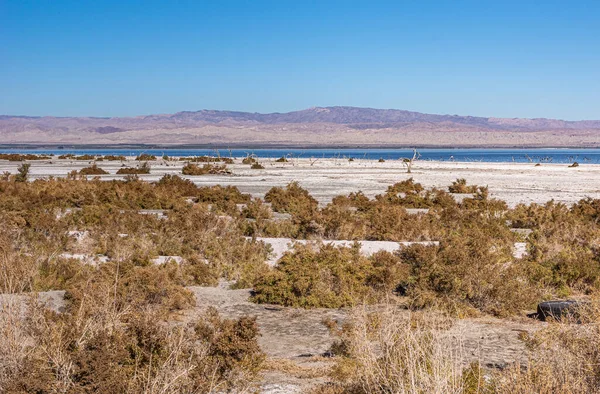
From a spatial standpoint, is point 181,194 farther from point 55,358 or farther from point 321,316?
point 55,358

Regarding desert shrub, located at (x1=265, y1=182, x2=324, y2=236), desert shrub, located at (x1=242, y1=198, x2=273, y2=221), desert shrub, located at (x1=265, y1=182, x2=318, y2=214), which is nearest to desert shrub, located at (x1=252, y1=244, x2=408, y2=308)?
desert shrub, located at (x1=265, y1=182, x2=324, y2=236)

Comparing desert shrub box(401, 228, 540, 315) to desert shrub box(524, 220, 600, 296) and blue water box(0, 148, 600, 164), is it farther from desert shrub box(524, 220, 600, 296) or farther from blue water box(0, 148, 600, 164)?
blue water box(0, 148, 600, 164)

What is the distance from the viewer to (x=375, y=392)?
539cm

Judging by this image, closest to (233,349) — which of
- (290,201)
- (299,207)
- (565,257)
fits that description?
(565,257)

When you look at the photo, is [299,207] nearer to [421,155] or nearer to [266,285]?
[266,285]

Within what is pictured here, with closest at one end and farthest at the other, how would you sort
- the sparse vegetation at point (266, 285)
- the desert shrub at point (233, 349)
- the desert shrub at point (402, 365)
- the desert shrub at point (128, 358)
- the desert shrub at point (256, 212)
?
the desert shrub at point (402, 365) < the desert shrub at point (128, 358) < the sparse vegetation at point (266, 285) < the desert shrub at point (233, 349) < the desert shrub at point (256, 212)

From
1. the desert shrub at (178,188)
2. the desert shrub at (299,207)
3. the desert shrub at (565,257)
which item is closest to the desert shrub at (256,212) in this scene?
the desert shrub at (299,207)

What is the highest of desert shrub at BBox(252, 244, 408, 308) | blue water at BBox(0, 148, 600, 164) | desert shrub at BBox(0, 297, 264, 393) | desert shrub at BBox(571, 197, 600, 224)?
desert shrub at BBox(0, 297, 264, 393)

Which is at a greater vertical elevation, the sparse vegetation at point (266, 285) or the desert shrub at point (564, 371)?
the desert shrub at point (564, 371)

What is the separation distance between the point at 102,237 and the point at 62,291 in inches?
152

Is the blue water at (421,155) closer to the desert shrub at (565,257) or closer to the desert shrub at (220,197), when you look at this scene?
the desert shrub at (220,197)

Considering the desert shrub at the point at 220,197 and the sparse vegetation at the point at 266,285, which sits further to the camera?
the desert shrub at the point at 220,197

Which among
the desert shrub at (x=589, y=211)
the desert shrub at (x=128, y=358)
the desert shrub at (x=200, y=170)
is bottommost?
the desert shrub at (x=200, y=170)

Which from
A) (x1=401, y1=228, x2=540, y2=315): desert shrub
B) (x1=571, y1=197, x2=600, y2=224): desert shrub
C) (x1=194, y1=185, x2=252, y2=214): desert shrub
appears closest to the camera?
(x1=401, y1=228, x2=540, y2=315): desert shrub
